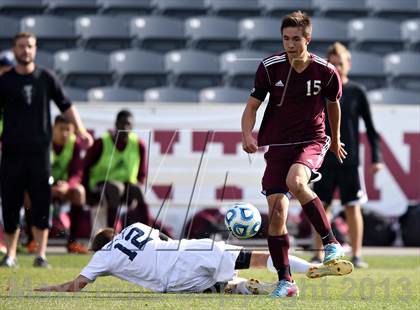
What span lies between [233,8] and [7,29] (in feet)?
11.5

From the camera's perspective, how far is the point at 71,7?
15867 millimetres

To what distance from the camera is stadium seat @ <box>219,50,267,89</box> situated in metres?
14.9

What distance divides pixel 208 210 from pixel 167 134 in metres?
1.09

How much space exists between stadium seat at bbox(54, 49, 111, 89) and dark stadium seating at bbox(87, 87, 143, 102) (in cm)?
38

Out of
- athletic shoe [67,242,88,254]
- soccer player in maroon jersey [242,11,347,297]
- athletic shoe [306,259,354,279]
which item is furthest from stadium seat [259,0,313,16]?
athletic shoe [306,259,354,279]

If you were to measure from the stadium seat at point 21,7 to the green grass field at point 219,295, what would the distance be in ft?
25.1

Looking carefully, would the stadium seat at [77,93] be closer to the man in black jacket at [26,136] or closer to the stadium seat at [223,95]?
the stadium seat at [223,95]

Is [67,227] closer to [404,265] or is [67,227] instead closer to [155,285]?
[404,265]

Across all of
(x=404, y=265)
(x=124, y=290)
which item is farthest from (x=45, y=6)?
(x=124, y=290)

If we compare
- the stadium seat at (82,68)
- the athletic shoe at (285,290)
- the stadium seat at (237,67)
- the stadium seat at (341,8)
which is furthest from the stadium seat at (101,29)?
the athletic shoe at (285,290)

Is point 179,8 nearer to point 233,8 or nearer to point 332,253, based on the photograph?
point 233,8

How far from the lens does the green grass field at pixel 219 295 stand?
212 inches

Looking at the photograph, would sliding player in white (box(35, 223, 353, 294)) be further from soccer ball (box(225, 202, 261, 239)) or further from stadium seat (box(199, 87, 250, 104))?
stadium seat (box(199, 87, 250, 104))

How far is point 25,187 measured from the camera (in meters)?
9.11
